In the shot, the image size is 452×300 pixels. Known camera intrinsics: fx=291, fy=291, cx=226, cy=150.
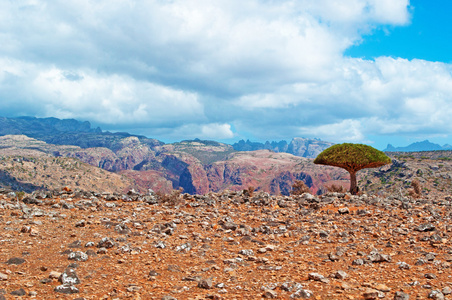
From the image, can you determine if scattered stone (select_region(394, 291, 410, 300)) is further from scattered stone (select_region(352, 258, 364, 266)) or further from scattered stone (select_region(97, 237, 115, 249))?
scattered stone (select_region(97, 237, 115, 249))

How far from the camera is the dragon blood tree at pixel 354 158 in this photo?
31.8 metres

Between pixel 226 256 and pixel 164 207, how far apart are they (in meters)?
8.08

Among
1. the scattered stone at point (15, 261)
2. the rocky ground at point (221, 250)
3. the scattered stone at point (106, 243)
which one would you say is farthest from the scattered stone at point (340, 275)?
the scattered stone at point (15, 261)

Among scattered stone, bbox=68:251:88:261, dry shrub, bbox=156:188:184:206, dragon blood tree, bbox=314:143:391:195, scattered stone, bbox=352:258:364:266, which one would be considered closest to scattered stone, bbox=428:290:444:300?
scattered stone, bbox=352:258:364:266

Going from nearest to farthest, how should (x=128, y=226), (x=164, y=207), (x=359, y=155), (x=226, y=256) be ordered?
(x=226, y=256) < (x=128, y=226) < (x=164, y=207) < (x=359, y=155)

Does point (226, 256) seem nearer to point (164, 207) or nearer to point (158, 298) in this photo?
point (158, 298)

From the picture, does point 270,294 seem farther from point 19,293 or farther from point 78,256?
point 78,256

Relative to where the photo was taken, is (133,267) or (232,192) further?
(232,192)

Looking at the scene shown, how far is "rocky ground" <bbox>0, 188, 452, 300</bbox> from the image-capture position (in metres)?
7.39

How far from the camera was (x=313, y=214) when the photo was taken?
1611 cm

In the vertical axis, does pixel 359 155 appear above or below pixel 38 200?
above

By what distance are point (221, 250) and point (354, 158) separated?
25.8 metres

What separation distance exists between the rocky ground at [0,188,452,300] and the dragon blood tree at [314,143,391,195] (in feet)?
46.6

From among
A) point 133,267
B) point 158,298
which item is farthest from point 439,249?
point 133,267
